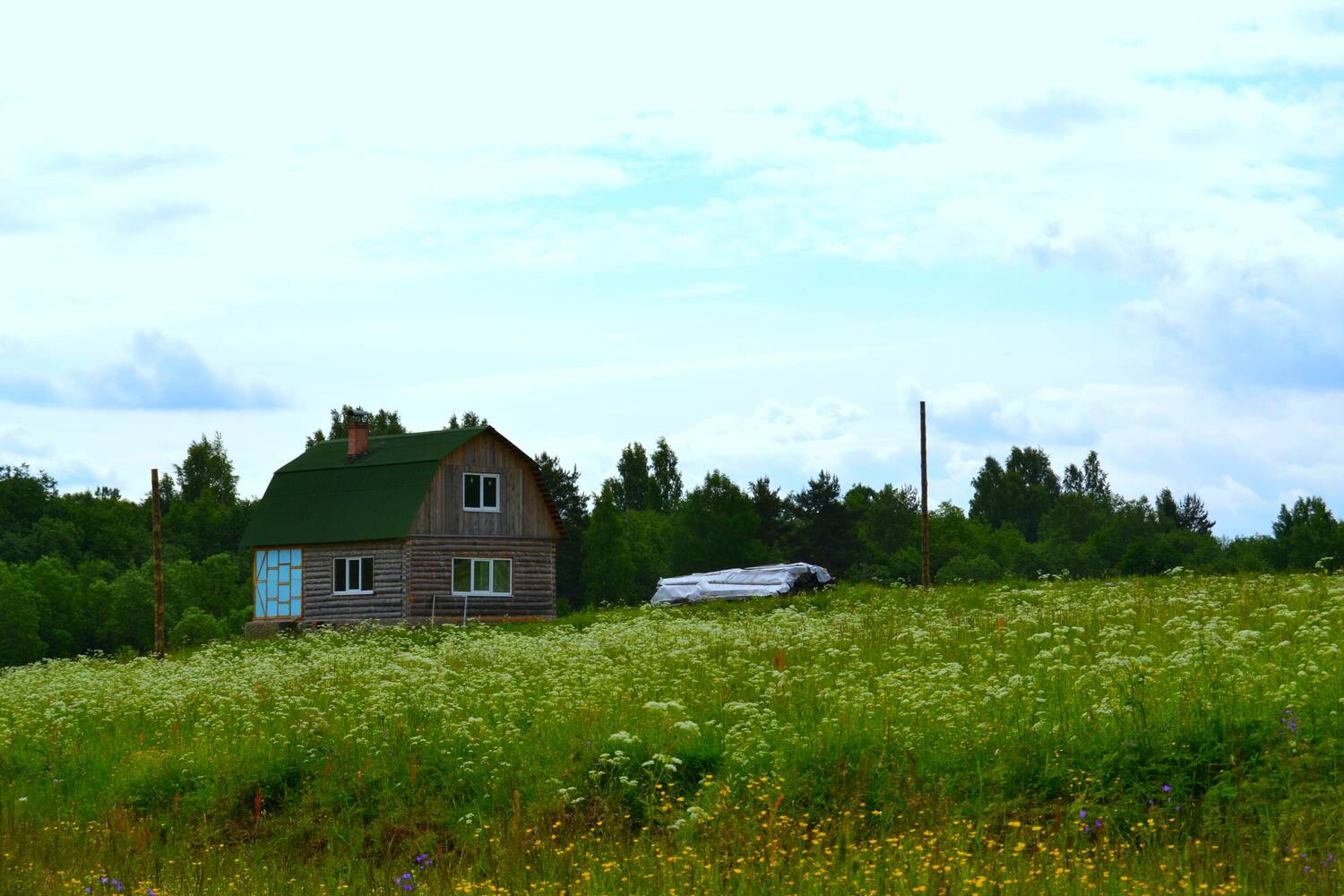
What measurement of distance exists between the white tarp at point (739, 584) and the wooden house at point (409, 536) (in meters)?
6.14

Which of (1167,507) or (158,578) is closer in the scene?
(158,578)

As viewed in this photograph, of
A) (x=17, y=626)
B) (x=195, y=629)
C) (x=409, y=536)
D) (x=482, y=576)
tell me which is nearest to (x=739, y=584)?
(x=482, y=576)

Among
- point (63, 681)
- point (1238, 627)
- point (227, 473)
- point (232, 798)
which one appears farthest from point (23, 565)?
point (1238, 627)

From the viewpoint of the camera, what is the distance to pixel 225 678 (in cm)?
1994

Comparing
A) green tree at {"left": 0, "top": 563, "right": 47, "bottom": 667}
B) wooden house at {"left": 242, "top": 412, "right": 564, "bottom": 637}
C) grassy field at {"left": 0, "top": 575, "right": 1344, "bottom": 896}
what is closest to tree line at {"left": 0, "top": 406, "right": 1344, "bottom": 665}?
green tree at {"left": 0, "top": 563, "right": 47, "bottom": 667}

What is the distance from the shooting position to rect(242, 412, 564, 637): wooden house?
4228 cm

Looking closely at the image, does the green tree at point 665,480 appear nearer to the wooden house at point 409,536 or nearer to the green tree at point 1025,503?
the green tree at point 1025,503

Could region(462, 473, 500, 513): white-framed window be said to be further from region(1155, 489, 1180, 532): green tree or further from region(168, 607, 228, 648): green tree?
region(1155, 489, 1180, 532): green tree

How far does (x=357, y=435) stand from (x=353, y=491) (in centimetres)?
294

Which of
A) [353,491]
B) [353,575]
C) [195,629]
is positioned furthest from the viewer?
[195,629]

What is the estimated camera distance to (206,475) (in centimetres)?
10125

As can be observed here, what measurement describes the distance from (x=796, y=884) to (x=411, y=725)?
20.6ft

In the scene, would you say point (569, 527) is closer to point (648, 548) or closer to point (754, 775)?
point (648, 548)

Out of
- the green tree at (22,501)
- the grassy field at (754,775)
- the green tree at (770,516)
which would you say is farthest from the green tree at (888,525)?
the grassy field at (754,775)
